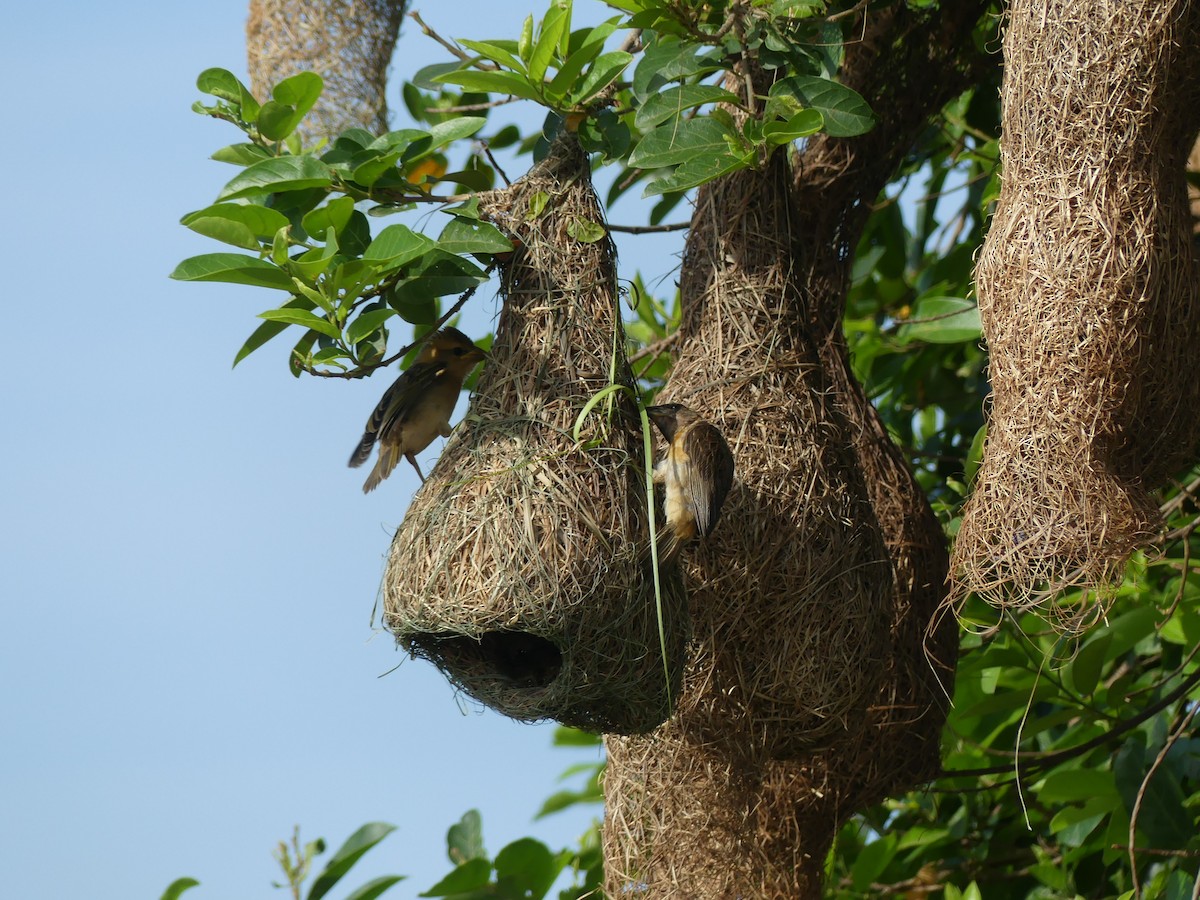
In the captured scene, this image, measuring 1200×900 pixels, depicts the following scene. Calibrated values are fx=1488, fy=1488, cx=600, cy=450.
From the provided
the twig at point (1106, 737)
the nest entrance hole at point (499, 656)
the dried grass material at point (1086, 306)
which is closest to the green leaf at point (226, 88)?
the nest entrance hole at point (499, 656)

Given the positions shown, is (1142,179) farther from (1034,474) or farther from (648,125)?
(648,125)

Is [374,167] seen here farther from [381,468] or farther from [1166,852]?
[1166,852]

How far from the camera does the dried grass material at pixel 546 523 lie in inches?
96.0

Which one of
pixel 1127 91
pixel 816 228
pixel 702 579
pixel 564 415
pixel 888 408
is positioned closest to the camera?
pixel 1127 91

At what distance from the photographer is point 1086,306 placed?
2418mm

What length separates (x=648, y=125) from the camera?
8.84 feet

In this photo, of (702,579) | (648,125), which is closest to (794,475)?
(702,579)

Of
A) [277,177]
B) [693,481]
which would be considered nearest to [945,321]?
[693,481]

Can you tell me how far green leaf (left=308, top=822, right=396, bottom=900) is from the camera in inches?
126

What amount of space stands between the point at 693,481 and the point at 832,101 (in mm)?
752

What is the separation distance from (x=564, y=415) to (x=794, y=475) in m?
0.51

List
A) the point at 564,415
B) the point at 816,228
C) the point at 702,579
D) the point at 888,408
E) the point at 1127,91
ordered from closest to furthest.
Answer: the point at 1127,91 → the point at 564,415 → the point at 702,579 → the point at 816,228 → the point at 888,408

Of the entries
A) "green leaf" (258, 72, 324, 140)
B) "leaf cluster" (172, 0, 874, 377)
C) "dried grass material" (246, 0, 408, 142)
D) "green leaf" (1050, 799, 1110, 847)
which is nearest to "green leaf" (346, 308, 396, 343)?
"leaf cluster" (172, 0, 874, 377)

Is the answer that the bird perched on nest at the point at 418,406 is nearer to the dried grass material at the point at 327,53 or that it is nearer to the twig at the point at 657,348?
the twig at the point at 657,348
